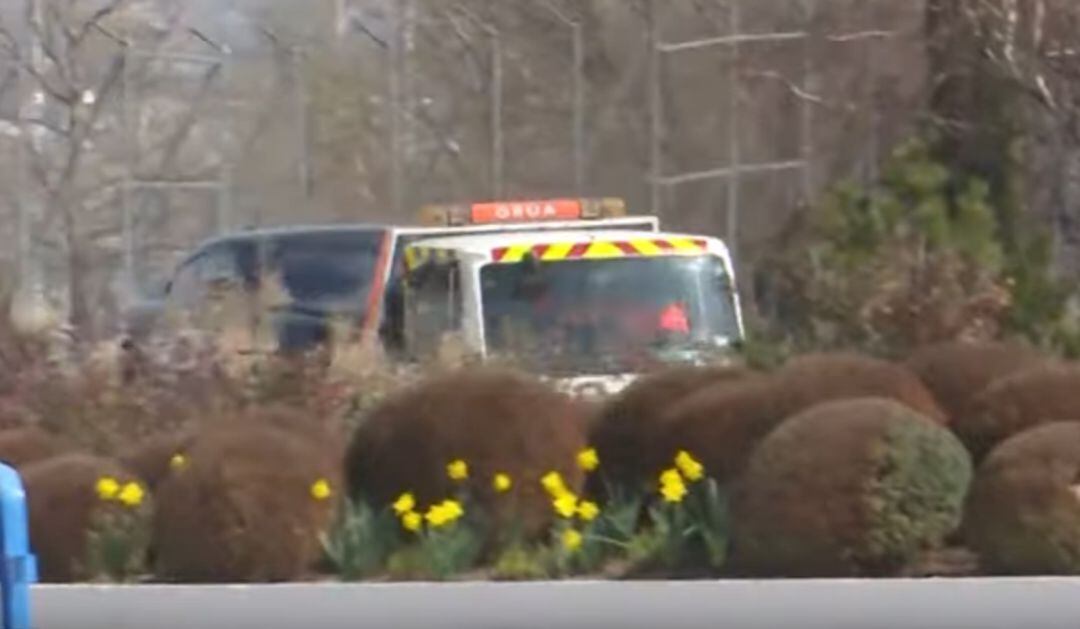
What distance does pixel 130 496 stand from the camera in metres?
10.2

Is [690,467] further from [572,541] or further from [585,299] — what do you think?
[585,299]

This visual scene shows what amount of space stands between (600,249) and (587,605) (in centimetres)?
523

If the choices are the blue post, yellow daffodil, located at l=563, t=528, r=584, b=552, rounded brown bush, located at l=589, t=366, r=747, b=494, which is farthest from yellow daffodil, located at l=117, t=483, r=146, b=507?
the blue post

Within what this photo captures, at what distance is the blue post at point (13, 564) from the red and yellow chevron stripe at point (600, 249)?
9084mm

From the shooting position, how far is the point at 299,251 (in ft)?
62.1

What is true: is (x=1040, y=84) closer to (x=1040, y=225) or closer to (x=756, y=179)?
(x=1040, y=225)

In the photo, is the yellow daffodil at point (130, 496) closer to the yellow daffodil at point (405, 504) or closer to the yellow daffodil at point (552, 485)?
the yellow daffodil at point (405, 504)

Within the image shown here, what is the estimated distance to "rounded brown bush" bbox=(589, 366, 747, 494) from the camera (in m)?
10.6

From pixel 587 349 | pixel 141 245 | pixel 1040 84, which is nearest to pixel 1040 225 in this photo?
pixel 1040 84

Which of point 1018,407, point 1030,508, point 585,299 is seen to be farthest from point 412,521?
point 585,299

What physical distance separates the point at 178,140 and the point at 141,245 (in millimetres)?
1501

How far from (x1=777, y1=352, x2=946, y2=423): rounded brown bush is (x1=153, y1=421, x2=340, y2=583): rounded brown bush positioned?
201cm

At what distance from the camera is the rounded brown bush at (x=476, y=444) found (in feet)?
33.5

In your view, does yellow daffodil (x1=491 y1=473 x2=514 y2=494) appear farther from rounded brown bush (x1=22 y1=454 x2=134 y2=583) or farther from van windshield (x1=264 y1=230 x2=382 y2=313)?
van windshield (x1=264 y1=230 x2=382 y2=313)
